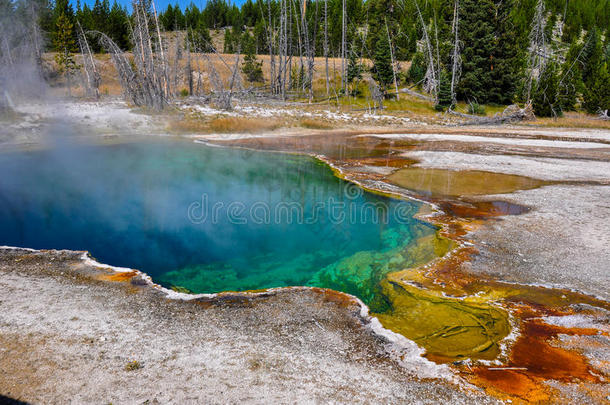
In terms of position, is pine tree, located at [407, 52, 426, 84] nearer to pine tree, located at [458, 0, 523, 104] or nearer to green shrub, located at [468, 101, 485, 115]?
pine tree, located at [458, 0, 523, 104]

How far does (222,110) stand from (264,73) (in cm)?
2381

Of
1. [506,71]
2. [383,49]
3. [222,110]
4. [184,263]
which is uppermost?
[383,49]

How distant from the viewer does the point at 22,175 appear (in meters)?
13.8

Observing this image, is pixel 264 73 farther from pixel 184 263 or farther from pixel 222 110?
pixel 184 263

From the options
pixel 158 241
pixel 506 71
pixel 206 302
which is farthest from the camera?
pixel 506 71

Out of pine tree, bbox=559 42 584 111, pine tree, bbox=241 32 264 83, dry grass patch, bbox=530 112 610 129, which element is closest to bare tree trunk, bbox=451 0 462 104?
dry grass patch, bbox=530 112 610 129

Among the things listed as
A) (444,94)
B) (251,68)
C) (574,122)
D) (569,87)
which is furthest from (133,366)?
(251,68)

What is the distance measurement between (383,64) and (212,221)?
99.8 ft

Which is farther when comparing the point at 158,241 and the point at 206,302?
the point at 158,241

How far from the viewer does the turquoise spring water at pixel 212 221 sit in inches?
295

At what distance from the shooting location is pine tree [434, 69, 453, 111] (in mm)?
33031

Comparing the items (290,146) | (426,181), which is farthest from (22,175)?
(426,181)

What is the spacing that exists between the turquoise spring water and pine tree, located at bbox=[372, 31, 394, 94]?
2282 centimetres

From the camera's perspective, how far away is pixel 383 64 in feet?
117
